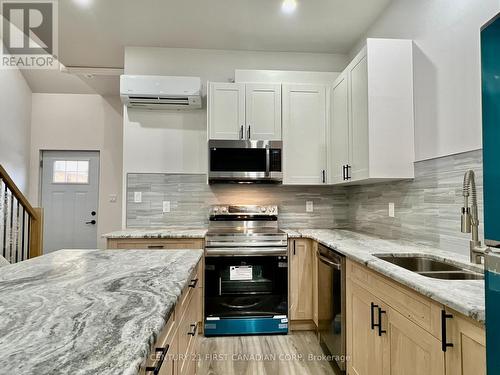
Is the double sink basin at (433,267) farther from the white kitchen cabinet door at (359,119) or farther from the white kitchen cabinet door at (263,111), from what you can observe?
the white kitchen cabinet door at (263,111)

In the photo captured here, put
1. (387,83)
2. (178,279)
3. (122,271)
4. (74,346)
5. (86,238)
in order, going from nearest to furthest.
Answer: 1. (74,346)
2. (178,279)
3. (122,271)
4. (387,83)
5. (86,238)

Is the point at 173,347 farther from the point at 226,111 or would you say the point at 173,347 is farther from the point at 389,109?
the point at 226,111

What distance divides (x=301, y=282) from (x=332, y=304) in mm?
554

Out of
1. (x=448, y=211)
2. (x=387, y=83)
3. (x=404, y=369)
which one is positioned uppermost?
(x=387, y=83)

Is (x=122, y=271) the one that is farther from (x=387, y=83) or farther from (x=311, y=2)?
(x=311, y=2)

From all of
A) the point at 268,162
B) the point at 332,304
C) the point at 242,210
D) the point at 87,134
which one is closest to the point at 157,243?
the point at 242,210

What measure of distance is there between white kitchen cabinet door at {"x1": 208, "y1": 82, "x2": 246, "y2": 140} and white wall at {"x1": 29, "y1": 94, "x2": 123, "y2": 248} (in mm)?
2637

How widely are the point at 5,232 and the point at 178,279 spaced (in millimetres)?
2612

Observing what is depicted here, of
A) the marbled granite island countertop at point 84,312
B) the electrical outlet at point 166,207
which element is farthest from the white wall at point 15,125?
the marbled granite island countertop at point 84,312

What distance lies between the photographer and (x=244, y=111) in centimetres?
295

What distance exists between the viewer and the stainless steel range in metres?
2.56

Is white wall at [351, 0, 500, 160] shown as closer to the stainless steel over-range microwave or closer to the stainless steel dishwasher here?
the stainless steel dishwasher

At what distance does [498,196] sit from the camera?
0.69m

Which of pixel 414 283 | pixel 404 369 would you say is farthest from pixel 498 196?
pixel 404 369
